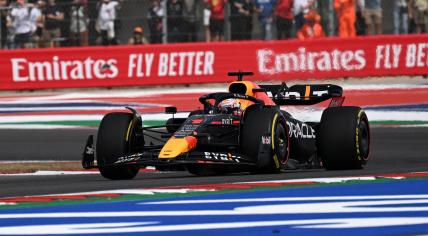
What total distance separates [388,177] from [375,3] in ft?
47.1

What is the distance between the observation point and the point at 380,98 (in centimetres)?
2441

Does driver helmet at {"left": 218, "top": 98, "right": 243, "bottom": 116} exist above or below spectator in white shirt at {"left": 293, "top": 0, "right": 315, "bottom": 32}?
below

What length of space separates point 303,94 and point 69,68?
13.7 meters

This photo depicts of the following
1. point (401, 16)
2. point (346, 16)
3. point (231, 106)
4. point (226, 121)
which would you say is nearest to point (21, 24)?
point (346, 16)

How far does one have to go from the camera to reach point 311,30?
87.8ft

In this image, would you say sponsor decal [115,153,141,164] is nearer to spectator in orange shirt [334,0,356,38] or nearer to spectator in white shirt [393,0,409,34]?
spectator in orange shirt [334,0,356,38]

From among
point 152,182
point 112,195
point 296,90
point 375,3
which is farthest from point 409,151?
point 375,3

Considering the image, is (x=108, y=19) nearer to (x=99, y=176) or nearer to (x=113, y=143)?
(x=99, y=176)

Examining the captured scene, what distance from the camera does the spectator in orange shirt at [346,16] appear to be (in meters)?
26.1

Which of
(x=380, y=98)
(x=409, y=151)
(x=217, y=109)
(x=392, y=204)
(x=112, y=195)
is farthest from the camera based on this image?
(x=380, y=98)

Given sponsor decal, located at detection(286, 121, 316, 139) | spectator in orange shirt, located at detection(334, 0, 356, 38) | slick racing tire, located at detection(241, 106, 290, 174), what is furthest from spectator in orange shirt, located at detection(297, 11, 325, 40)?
slick racing tire, located at detection(241, 106, 290, 174)

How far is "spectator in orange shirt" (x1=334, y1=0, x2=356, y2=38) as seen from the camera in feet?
85.8

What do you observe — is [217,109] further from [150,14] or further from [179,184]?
[150,14]

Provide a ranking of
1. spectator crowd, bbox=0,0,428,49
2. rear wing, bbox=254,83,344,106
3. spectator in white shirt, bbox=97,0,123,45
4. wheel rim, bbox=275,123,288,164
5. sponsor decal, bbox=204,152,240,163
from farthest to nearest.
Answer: spectator in white shirt, bbox=97,0,123,45 → spectator crowd, bbox=0,0,428,49 → rear wing, bbox=254,83,344,106 → wheel rim, bbox=275,123,288,164 → sponsor decal, bbox=204,152,240,163
